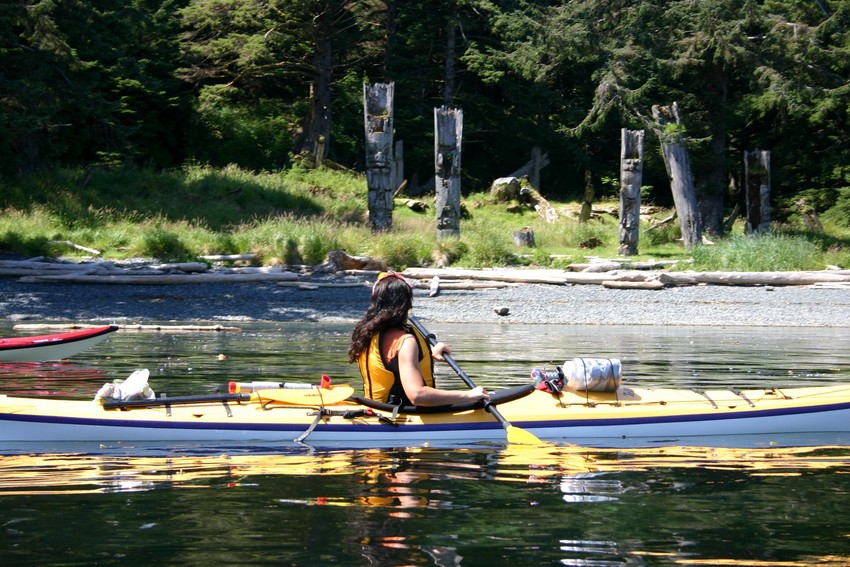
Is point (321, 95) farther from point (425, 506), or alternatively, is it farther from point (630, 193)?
A: point (425, 506)

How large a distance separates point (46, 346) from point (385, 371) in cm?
542

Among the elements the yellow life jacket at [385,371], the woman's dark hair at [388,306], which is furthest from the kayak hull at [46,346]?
the woman's dark hair at [388,306]

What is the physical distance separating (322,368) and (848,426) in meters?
5.84

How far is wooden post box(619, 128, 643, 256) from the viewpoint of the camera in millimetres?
23234

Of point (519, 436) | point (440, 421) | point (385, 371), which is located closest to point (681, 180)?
point (519, 436)

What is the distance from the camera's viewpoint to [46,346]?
11461mm

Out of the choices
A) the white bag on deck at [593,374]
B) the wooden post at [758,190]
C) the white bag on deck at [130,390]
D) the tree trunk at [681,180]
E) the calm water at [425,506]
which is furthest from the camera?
the wooden post at [758,190]

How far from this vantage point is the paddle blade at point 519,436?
7.66 metres

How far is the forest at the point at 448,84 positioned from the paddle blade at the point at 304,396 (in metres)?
15.5

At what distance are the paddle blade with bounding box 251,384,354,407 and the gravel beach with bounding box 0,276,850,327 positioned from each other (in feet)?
30.8

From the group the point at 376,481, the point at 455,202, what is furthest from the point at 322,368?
the point at 455,202

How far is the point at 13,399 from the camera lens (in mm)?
7922

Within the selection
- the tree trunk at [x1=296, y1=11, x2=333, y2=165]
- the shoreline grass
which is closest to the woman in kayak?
the shoreline grass

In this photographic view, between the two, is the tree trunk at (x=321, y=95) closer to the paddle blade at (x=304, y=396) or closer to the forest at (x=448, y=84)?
the forest at (x=448, y=84)
